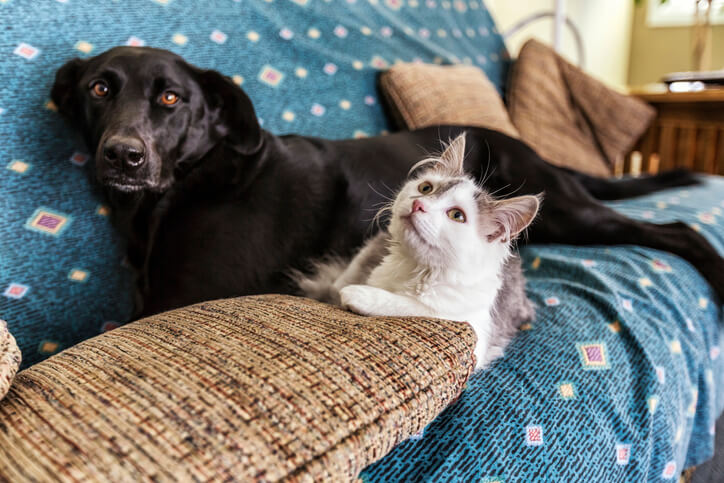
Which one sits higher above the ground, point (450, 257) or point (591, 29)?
point (591, 29)

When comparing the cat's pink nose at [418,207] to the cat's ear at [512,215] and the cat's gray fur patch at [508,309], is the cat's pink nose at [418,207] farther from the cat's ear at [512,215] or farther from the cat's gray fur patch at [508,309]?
the cat's gray fur patch at [508,309]

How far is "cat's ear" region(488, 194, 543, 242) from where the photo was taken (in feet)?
2.29

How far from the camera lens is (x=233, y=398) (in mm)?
467

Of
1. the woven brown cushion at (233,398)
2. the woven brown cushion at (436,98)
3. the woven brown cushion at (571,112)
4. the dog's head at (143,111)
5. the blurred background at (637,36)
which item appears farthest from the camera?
the blurred background at (637,36)

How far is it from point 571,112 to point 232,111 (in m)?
1.59

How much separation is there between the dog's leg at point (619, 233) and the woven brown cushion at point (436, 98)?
0.47m

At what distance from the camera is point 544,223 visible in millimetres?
1356

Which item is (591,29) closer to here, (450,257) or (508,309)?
(508,309)

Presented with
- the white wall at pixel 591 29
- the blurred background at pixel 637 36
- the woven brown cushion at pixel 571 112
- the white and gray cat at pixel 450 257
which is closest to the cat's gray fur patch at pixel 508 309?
the white and gray cat at pixel 450 257

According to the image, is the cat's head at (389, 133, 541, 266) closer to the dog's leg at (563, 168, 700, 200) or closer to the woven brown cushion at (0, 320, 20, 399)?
the woven brown cushion at (0, 320, 20, 399)

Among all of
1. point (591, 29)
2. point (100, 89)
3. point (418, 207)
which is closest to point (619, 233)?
point (418, 207)

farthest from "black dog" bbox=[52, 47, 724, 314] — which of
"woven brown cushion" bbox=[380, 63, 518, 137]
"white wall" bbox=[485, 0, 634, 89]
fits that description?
"white wall" bbox=[485, 0, 634, 89]

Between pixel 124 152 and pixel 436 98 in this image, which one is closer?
pixel 124 152

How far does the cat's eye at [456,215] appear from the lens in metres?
0.73
